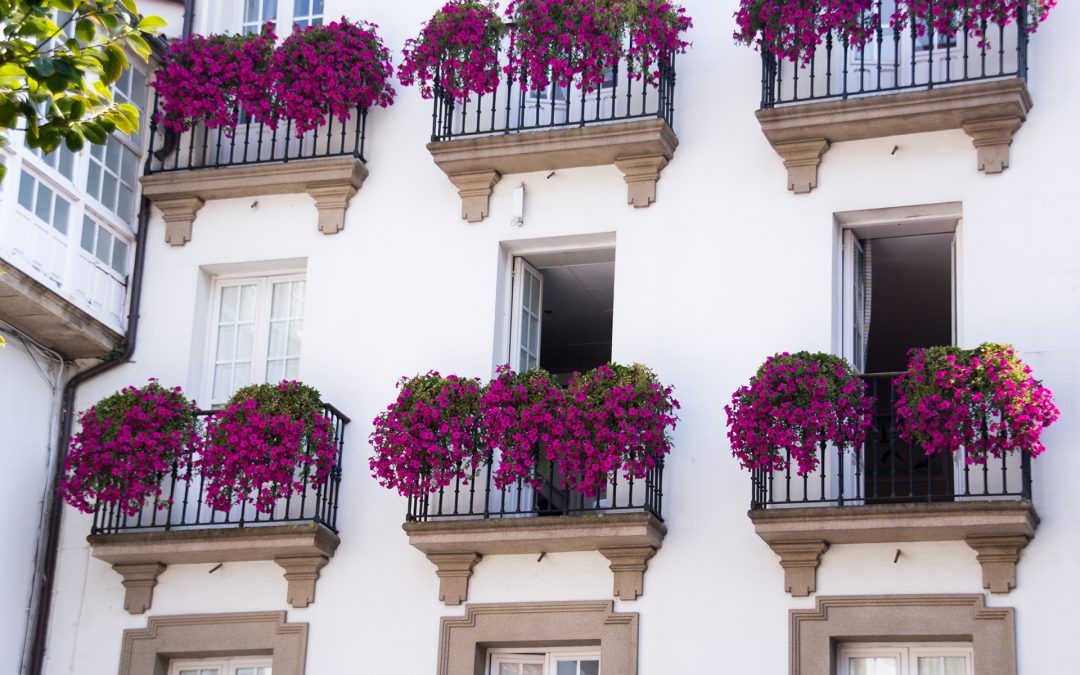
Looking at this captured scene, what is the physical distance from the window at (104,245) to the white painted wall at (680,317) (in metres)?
0.29

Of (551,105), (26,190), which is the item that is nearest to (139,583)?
(26,190)

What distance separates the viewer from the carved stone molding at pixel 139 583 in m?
15.6

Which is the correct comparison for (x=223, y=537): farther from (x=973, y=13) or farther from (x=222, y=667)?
(x=973, y=13)

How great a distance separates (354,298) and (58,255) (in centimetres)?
239

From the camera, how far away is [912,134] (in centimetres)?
1510

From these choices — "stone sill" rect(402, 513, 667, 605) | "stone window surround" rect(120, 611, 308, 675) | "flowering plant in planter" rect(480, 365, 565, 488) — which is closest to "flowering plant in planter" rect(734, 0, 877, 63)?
"flowering plant in planter" rect(480, 365, 565, 488)

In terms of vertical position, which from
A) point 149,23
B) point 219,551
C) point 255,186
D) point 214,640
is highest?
point 255,186

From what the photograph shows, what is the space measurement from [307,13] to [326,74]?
1.57 m

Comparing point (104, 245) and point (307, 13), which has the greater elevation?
point (307, 13)

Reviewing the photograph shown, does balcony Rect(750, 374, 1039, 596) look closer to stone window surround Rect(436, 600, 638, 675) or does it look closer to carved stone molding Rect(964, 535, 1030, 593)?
carved stone molding Rect(964, 535, 1030, 593)

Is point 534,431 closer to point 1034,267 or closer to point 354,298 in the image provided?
point 354,298

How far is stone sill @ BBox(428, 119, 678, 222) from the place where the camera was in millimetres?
15523

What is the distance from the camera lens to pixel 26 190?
15367 millimetres

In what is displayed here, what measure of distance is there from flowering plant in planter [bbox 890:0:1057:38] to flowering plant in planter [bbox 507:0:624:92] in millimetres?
2354
